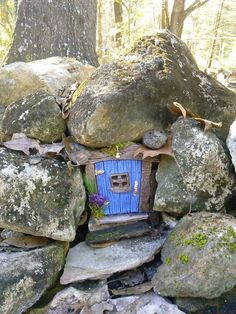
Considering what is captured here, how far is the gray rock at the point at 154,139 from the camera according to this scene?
3.19 meters

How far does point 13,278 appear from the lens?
2.79 metres

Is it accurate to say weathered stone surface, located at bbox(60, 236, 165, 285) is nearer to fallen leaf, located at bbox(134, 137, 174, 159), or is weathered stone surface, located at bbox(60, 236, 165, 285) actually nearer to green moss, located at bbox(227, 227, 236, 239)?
green moss, located at bbox(227, 227, 236, 239)

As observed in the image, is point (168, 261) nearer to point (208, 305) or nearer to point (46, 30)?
point (208, 305)

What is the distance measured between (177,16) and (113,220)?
26.3 ft

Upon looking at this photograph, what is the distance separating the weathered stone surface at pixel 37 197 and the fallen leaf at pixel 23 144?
7cm

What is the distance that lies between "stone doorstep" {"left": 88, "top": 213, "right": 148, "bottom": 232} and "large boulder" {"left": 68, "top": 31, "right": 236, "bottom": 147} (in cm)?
73

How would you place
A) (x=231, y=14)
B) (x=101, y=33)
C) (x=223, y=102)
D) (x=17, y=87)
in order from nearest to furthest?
1. (x=223, y=102)
2. (x=17, y=87)
3. (x=101, y=33)
4. (x=231, y=14)

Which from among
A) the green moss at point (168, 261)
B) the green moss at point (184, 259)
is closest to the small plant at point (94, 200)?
the green moss at point (168, 261)

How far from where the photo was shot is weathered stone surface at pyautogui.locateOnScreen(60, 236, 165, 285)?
306 centimetres

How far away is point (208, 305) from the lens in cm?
280

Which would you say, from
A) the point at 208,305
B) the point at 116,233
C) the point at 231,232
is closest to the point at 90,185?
the point at 116,233

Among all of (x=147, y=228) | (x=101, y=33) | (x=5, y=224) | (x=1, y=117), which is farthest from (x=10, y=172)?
(x=101, y=33)

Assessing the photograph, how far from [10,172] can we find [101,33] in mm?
10417

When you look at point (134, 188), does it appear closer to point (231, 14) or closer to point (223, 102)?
point (223, 102)
